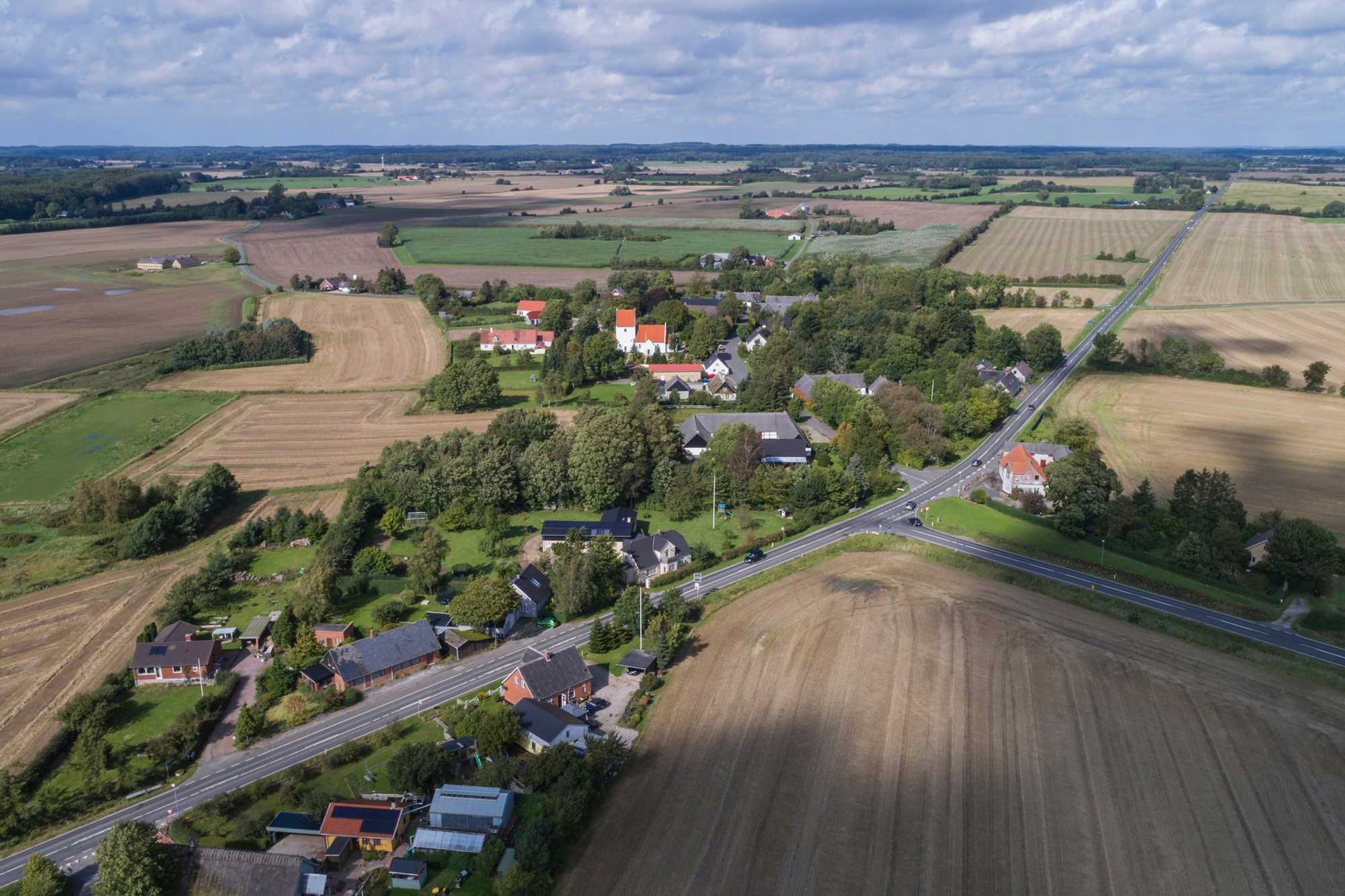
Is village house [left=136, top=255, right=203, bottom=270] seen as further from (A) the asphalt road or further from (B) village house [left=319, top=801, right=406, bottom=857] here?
(B) village house [left=319, top=801, right=406, bottom=857]

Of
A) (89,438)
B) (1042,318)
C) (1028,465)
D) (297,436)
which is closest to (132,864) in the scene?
(297,436)

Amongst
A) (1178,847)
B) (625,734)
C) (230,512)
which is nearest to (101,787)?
(625,734)

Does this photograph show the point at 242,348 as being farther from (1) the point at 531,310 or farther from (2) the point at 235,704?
(2) the point at 235,704

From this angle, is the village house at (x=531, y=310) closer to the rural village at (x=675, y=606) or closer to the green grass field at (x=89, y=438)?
the rural village at (x=675, y=606)

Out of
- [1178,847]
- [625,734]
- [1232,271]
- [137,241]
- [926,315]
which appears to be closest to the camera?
[1178,847]

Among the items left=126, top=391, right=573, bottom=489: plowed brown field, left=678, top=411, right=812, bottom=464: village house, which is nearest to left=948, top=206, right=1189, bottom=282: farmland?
left=678, top=411, right=812, bottom=464: village house

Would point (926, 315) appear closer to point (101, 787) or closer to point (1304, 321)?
point (1304, 321)
